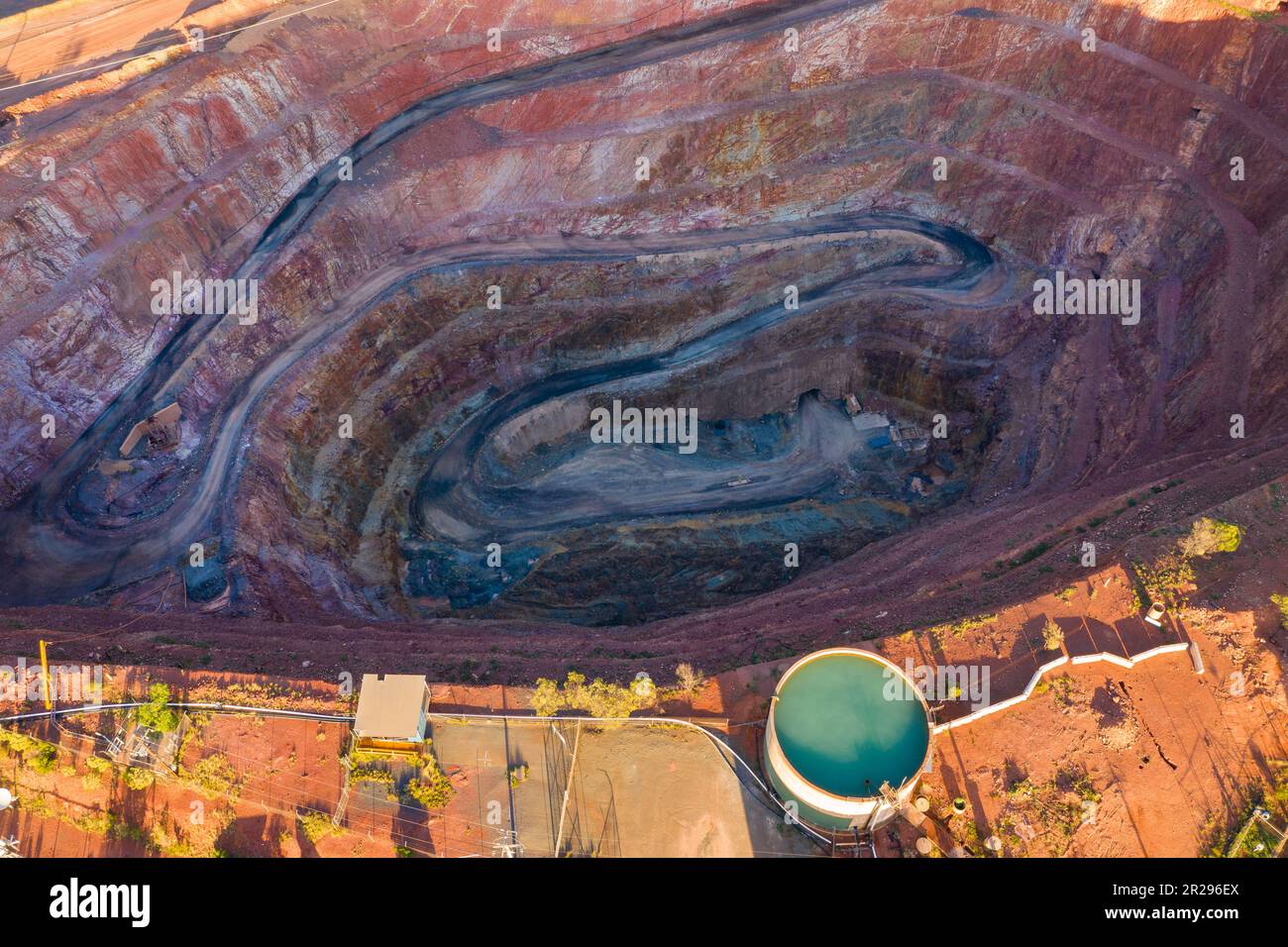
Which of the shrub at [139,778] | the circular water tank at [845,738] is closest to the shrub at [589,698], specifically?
the circular water tank at [845,738]

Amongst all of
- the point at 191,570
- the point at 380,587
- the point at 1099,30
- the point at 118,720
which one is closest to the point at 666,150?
the point at 1099,30

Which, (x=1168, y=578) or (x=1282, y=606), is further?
(x=1168, y=578)

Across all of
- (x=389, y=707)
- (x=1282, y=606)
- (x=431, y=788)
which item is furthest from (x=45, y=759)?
(x=1282, y=606)

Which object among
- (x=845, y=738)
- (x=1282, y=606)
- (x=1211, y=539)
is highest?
(x=1211, y=539)

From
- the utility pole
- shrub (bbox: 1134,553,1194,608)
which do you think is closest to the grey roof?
the utility pole

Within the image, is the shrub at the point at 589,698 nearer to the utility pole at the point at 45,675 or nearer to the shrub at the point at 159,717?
the shrub at the point at 159,717

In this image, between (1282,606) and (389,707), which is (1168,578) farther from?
(389,707)
